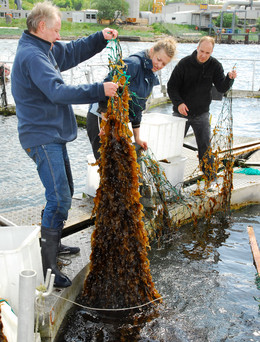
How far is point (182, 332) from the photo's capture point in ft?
11.0

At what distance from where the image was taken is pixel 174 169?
18.7ft

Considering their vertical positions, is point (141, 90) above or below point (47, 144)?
above

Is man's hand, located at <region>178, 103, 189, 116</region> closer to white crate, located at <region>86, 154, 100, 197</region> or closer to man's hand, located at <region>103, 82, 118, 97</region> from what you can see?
white crate, located at <region>86, 154, 100, 197</region>

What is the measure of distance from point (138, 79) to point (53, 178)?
156 centimetres

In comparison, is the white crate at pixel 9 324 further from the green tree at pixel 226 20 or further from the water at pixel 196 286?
the green tree at pixel 226 20

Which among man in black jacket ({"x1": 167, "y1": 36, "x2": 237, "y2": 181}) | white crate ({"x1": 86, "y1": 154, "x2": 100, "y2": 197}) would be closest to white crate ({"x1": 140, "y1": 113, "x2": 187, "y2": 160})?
man in black jacket ({"x1": 167, "y1": 36, "x2": 237, "y2": 181})

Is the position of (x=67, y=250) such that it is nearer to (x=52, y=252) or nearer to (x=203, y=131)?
(x=52, y=252)

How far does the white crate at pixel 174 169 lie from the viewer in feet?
18.4

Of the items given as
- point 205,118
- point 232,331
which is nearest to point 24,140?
point 232,331

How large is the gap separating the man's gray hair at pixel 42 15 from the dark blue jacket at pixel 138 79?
105cm

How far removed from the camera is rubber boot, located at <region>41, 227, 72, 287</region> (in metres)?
3.52

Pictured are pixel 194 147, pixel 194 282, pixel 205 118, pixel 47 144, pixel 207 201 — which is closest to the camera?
pixel 47 144

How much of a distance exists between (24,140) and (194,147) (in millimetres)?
4931

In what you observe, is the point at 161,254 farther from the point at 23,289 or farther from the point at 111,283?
the point at 23,289
